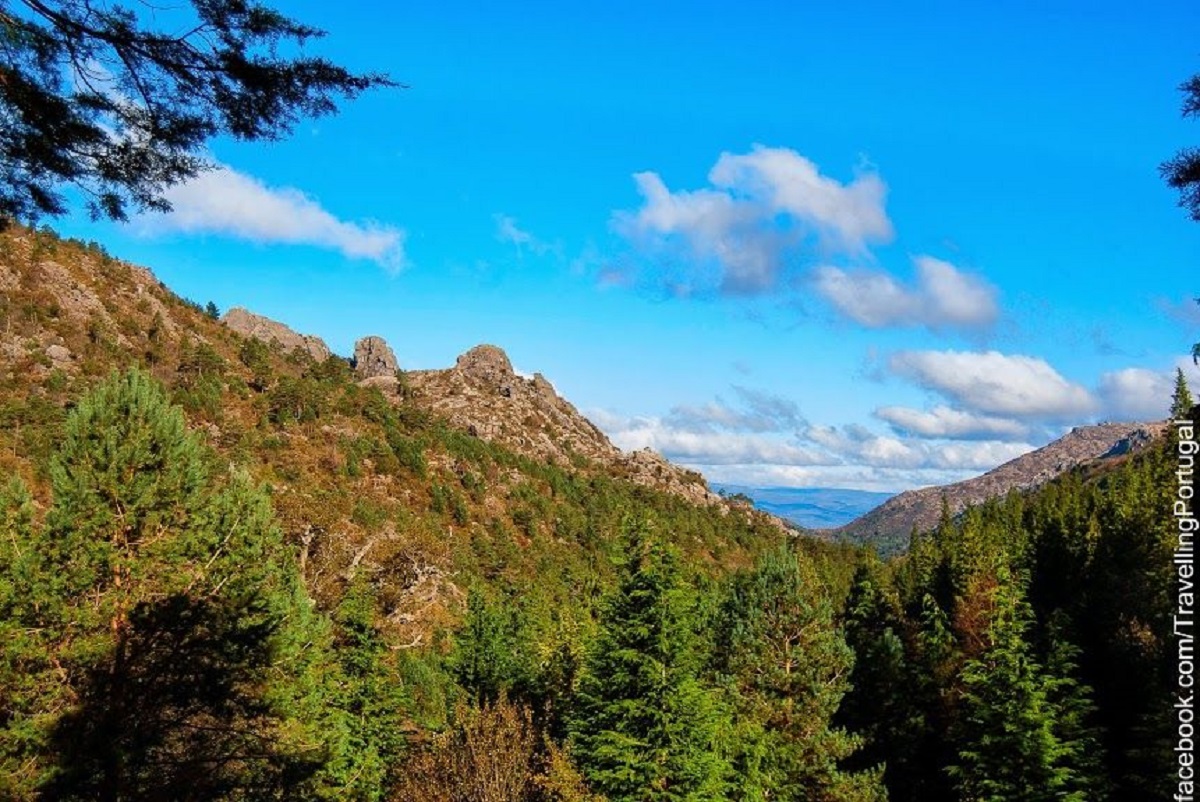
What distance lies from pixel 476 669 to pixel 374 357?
174679mm

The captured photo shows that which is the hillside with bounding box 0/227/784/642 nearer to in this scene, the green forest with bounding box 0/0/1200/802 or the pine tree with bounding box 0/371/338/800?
the green forest with bounding box 0/0/1200/802

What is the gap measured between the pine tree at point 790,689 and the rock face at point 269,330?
534 ft

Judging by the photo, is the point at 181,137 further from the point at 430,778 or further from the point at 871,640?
the point at 871,640

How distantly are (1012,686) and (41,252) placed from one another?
9918 centimetres

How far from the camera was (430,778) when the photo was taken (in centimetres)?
1939

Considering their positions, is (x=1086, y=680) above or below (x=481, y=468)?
below

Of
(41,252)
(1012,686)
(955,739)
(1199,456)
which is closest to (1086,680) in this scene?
(955,739)

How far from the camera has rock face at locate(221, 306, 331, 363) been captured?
17338 cm

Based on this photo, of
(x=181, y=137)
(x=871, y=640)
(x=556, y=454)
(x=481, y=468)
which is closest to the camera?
(x=181, y=137)

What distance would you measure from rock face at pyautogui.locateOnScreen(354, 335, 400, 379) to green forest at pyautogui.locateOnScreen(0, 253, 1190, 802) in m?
143

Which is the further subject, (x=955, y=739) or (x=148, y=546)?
(x=955, y=739)

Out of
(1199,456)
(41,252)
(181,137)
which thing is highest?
(41,252)

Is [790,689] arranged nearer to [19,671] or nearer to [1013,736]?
[1013,736]

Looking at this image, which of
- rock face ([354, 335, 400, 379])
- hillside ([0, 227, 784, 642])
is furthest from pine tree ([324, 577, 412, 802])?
rock face ([354, 335, 400, 379])
